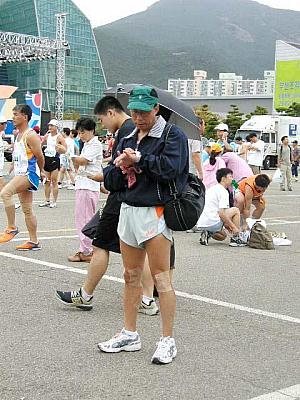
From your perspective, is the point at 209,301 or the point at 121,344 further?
the point at 209,301

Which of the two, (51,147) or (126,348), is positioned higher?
(51,147)

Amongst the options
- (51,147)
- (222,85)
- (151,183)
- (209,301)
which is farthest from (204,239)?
(222,85)

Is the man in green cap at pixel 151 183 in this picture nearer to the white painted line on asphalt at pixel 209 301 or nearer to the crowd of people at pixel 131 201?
the crowd of people at pixel 131 201

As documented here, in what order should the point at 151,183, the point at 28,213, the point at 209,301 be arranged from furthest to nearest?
the point at 28,213
the point at 209,301
the point at 151,183

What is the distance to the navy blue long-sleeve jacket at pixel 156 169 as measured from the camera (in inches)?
181

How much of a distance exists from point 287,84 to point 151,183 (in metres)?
68.5

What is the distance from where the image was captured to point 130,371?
4.66 metres

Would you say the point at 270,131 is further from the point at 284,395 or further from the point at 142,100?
the point at 284,395

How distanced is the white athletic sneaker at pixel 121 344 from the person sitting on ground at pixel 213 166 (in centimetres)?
645

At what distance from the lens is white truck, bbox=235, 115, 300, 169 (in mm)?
40847

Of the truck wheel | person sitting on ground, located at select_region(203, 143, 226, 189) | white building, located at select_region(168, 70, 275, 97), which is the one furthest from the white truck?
white building, located at select_region(168, 70, 275, 97)

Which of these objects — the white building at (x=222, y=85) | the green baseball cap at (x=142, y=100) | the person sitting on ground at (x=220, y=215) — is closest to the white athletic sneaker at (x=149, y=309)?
the green baseball cap at (x=142, y=100)

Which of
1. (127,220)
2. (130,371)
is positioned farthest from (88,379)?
(127,220)

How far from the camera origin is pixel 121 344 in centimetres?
504
